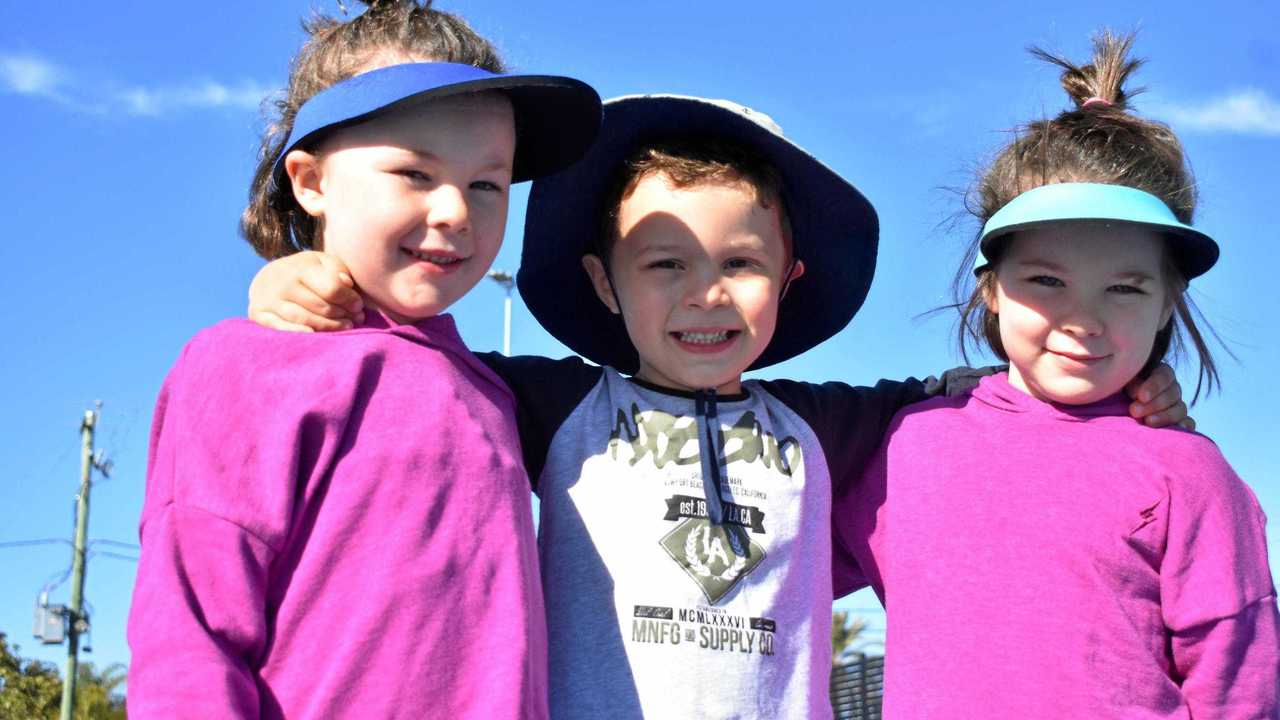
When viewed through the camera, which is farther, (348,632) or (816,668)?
(816,668)

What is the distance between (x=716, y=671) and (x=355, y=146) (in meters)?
1.36

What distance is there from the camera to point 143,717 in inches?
91.4

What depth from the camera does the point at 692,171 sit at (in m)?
3.36

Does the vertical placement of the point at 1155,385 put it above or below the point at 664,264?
below

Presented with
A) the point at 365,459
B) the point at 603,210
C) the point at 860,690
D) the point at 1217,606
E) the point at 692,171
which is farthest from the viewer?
the point at 860,690

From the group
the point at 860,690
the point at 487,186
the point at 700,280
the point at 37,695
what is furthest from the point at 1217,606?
the point at 37,695

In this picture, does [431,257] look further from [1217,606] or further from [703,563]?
[1217,606]

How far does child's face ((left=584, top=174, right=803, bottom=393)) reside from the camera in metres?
3.30

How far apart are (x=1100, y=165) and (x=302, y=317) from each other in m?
2.05

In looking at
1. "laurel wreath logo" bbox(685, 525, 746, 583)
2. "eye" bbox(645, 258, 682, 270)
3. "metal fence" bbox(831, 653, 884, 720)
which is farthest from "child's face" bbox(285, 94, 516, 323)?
"metal fence" bbox(831, 653, 884, 720)

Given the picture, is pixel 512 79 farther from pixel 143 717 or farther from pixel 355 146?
pixel 143 717

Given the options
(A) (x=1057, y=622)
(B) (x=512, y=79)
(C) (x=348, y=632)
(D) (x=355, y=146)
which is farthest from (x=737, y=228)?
(C) (x=348, y=632)

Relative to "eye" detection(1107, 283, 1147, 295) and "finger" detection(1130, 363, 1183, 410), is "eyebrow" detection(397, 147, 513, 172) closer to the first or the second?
"eye" detection(1107, 283, 1147, 295)

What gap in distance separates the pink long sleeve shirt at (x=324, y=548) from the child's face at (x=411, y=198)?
18 cm
